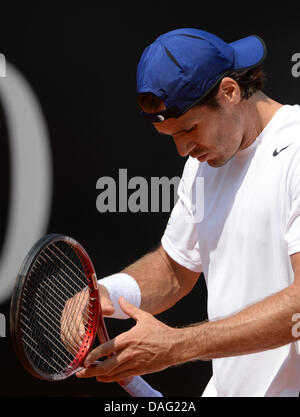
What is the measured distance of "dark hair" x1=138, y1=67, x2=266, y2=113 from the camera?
201cm

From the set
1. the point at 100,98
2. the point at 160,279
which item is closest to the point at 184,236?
the point at 160,279

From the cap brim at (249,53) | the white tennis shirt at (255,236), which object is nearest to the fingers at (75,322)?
the white tennis shirt at (255,236)

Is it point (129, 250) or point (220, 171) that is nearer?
point (220, 171)

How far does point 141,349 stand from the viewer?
1.85 m

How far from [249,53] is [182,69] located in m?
0.29

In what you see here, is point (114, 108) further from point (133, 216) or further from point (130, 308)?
point (130, 308)

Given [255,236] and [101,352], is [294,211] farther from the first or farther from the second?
[101,352]

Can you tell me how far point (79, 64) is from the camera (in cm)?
337

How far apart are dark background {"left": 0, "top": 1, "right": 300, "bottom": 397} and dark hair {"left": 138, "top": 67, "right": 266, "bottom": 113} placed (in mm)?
1242

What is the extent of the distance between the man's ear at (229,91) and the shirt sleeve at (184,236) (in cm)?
37

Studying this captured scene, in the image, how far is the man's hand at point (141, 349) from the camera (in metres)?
1.84

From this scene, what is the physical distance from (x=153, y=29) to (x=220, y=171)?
1.41 m

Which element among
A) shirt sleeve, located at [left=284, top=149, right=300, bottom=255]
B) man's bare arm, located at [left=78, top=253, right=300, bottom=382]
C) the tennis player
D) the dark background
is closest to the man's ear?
the tennis player

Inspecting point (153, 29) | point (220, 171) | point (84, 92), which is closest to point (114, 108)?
point (84, 92)
